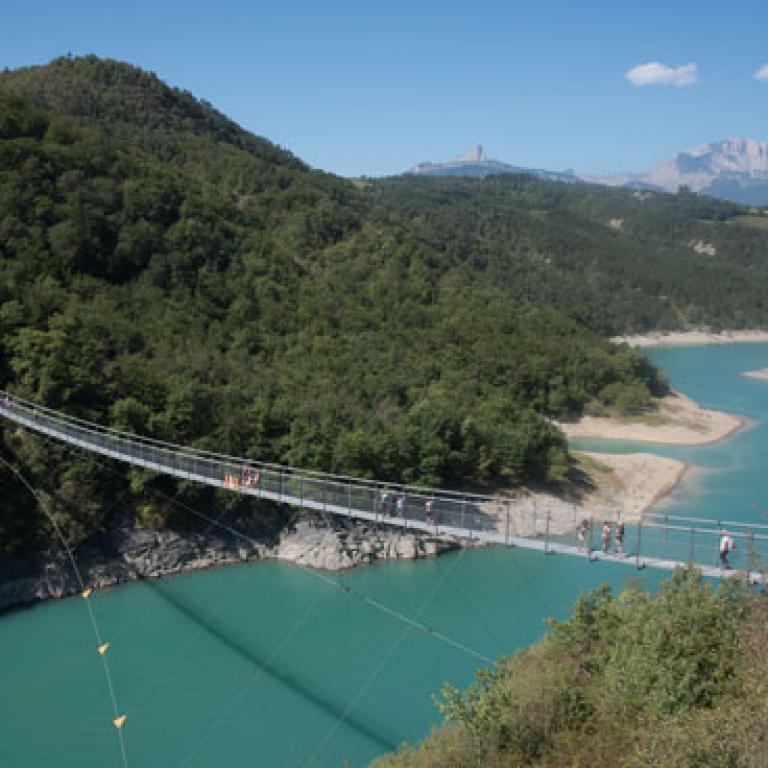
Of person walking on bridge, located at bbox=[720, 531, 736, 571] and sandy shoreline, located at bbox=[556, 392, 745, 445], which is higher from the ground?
person walking on bridge, located at bbox=[720, 531, 736, 571]

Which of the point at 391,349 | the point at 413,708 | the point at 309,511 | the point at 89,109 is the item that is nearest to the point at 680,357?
the point at 391,349

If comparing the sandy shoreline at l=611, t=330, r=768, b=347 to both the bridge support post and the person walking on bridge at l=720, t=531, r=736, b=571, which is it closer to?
the bridge support post

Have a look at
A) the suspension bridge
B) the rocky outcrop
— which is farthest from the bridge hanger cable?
the rocky outcrop

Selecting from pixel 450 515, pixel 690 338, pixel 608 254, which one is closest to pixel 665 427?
pixel 450 515

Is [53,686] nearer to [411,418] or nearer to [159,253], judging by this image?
[411,418]

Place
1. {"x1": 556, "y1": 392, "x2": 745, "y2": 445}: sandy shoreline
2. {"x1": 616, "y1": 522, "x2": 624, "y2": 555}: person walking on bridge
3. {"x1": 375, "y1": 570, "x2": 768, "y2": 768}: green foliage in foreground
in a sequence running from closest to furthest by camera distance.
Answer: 1. {"x1": 375, "y1": 570, "x2": 768, "y2": 768}: green foliage in foreground
2. {"x1": 616, "y1": 522, "x2": 624, "y2": 555}: person walking on bridge
3. {"x1": 556, "y1": 392, "x2": 745, "y2": 445}: sandy shoreline
